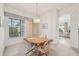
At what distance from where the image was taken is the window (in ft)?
15.0

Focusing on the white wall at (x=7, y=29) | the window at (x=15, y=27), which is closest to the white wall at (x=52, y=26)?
the white wall at (x=7, y=29)

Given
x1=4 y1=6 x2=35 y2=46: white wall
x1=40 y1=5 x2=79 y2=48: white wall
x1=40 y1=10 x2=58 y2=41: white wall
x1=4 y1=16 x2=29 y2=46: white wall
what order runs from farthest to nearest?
x1=40 y1=10 x2=58 y2=41: white wall, x1=40 y1=5 x2=79 y2=48: white wall, x1=4 y1=16 x2=29 y2=46: white wall, x1=4 y1=6 x2=35 y2=46: white wall

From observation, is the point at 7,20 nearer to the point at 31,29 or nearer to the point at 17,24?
the point at 17,24

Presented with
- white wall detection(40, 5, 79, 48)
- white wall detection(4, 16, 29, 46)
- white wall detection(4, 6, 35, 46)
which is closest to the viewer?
white wall detection(4, 6, 35, 46)

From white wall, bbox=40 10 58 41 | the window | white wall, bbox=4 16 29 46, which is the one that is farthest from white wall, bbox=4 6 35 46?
white wall, bbox=40 10 58 41

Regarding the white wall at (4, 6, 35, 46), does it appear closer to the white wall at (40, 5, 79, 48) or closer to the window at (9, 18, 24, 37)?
the window at (9, 18, 24, 37)

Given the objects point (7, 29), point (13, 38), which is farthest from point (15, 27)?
point (13, 38)

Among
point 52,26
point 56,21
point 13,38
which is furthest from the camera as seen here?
point 52,26

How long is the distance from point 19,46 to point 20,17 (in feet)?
3.97

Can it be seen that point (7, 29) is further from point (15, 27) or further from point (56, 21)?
point (56, 21)

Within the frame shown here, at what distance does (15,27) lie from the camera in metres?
4.62

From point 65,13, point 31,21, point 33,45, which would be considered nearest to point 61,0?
point 31,21

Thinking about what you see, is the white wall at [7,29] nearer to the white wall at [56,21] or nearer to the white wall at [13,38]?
the white wall at [13,38]

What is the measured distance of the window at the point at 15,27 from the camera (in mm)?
4578
